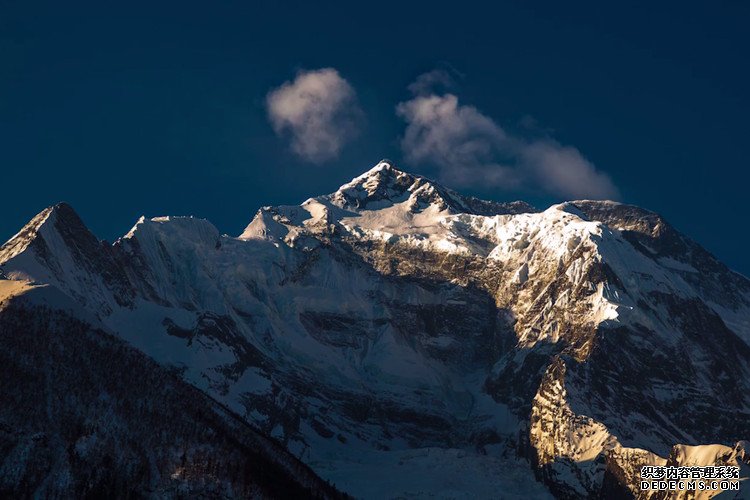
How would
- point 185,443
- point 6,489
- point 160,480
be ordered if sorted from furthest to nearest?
point 185,443, point 160,480, point 6,489

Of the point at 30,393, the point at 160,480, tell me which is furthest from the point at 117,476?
the point at 30,393

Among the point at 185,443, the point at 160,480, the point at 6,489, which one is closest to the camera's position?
the point at 6,489

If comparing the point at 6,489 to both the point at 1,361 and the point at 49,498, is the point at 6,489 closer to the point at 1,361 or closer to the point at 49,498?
the point at 49,498

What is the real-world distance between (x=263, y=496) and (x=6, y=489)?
1522 inches

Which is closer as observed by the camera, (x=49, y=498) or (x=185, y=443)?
(x=49, y=498)

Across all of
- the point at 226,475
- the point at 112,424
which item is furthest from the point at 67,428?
the point at 226,475

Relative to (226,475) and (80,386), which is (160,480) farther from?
(80,386)

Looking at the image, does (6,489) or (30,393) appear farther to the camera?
(30,393)

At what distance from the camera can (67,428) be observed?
18638 cm

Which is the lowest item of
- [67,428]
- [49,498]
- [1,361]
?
[49,498]

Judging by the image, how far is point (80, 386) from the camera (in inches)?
7864

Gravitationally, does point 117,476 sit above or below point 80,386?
below

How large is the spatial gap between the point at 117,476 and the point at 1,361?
30586 mm

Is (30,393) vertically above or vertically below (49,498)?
above
